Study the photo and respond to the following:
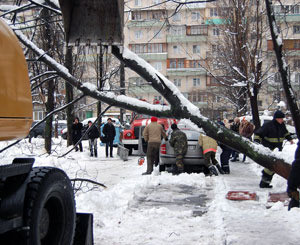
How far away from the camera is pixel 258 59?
Answer: 18391 millimetres

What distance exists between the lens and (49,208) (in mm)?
3633

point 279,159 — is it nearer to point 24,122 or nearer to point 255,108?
point 24,122

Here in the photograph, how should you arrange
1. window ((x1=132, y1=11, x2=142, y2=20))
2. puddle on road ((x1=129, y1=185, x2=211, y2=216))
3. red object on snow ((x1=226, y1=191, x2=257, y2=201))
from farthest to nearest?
red object on snow ((x1=226, y1=191, x2=257, y2=201))
puddle on road ((x1=129, y1=185, x2=211, y2=216))
window ((x1=132, y1=11, x2=142, y2=20))

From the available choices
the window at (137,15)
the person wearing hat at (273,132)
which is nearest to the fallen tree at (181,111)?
the window at (137,15)

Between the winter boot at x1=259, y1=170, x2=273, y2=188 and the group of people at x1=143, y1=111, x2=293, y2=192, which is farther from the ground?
the group of people at x1=143, y1=111, x2=293, y2=192

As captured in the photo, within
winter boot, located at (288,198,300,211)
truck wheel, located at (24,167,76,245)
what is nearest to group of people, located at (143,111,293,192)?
winter boot, located at (288,198,300,211)

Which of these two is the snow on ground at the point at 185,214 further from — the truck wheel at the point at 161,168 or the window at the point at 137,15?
the window at the point at 137,15

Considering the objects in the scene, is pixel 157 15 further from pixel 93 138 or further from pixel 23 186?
pixel 93 138

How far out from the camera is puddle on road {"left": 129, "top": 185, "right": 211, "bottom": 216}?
7.86 meters

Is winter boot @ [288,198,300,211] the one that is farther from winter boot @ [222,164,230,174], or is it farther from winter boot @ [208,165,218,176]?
winter boot @ [222,164,230,174]

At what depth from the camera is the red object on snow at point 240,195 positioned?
27.6 ft

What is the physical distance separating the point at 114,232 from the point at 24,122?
3229 mm

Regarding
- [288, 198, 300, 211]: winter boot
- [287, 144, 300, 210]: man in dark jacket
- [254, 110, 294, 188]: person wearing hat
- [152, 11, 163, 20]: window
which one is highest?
[152, 11, 163, 20]: window

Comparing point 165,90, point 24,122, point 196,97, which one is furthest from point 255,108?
point 196,97
